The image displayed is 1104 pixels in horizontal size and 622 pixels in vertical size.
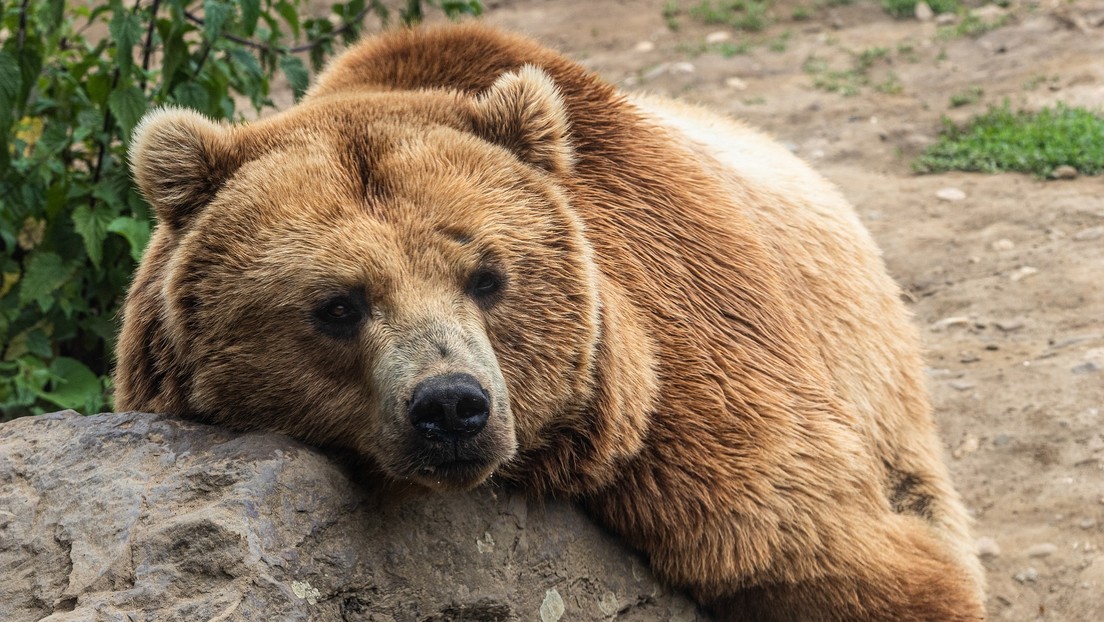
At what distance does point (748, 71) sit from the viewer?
10.7 metres

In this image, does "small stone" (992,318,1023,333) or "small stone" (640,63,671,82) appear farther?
"small stone" (640,63,671,82)

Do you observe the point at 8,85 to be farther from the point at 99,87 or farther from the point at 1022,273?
the point at 1022,273

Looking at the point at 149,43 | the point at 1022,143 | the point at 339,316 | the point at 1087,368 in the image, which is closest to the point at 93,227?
the point at 149,43

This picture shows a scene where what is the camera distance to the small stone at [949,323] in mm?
6484

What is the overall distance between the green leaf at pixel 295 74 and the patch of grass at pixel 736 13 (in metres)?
6.94

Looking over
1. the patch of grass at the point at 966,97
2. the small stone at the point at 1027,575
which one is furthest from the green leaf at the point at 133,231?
the patch of grass at the point at 966,97

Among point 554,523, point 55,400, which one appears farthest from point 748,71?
point 554,523

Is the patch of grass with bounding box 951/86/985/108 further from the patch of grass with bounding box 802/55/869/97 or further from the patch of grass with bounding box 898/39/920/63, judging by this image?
the patch of grass with bounding box 898/39/920/63

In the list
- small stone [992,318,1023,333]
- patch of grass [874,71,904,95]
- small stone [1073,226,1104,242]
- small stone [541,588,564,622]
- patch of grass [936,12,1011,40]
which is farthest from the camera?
patch of grass [936,12,1011,40]

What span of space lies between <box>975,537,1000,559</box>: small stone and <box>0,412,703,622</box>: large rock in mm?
1929

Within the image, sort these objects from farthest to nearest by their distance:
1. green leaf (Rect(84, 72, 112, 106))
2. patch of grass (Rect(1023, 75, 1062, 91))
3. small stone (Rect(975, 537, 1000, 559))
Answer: patch of grass (Rect(1023, 75, 1062, 91)) → green leaf (Rect(84, 72, 112, 106)) → small stone (Rect(975, 537, 1000, 559))

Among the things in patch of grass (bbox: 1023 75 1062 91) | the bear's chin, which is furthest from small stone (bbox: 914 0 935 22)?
the bear's chin

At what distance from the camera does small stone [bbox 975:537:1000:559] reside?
488 centimetres

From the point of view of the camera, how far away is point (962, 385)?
5906 mm
